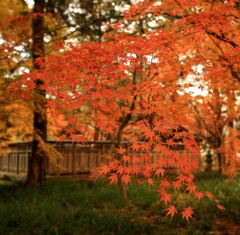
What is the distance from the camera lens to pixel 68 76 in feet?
15.2

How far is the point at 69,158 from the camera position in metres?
13.3

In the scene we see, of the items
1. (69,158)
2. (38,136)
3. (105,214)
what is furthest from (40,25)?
(105,214)

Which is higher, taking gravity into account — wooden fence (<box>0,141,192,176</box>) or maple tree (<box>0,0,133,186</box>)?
maple tree (<box>0,0,133,186</box>)

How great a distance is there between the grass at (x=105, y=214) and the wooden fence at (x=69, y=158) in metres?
2.75

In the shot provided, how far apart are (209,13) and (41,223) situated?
5.56m

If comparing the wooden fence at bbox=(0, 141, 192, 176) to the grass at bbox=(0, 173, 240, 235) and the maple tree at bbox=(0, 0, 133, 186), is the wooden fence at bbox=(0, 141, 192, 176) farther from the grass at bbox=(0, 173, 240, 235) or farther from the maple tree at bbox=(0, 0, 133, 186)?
the grass at bbox=(0, 173, 240, 235)

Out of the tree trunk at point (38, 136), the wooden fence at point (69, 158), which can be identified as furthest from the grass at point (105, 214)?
the wooden fence at point (69, 158)

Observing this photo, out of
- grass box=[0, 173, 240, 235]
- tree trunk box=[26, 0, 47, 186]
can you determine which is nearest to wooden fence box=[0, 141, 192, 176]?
tree trunk box=[26, 0, 47, 186]

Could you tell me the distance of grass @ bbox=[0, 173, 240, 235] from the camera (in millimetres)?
6980

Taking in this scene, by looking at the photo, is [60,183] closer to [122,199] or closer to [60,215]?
[122,199]

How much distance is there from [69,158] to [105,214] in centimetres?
600

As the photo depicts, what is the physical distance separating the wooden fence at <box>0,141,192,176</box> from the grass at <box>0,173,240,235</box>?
275 centimetres

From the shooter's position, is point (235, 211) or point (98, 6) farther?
point (98, 6)

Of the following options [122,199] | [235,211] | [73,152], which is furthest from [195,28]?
[73,152]
